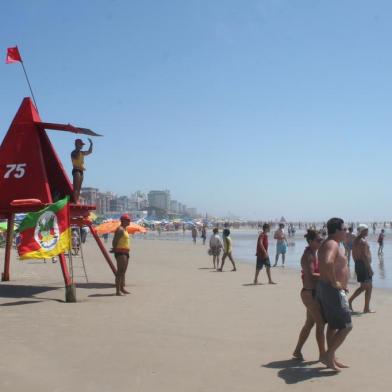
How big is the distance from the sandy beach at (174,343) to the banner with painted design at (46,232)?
106cm

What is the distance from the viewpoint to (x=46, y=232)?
34.2ft

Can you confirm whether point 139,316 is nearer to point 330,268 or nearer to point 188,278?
point 330,268

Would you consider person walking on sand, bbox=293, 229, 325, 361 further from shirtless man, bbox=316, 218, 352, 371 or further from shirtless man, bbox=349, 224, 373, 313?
shirtless man, bbox=349, 224, 373, 313

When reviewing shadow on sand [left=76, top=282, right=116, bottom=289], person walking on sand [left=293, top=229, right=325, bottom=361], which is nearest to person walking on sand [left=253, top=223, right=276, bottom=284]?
shadow on sand [left=76, top=282, right=116, bottom=289]

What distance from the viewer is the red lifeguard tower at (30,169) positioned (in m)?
11.3

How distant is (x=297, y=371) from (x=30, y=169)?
8.05 m

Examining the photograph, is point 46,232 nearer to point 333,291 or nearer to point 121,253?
point 121,253

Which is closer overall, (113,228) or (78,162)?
(78,162)

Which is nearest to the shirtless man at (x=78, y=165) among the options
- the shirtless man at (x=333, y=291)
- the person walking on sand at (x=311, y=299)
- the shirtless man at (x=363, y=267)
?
the shirtless man at (x=363, y=267)

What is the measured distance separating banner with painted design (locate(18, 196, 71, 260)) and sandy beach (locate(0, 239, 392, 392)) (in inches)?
41.6

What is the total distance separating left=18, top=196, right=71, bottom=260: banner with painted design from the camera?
10289 mm

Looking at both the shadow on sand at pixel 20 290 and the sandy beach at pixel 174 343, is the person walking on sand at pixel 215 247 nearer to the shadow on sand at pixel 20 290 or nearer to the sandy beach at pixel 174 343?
the sandy beach at pixel 174 343

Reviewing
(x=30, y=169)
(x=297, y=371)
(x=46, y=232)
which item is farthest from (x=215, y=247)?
(x=297, y=371)

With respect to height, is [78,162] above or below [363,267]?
above
